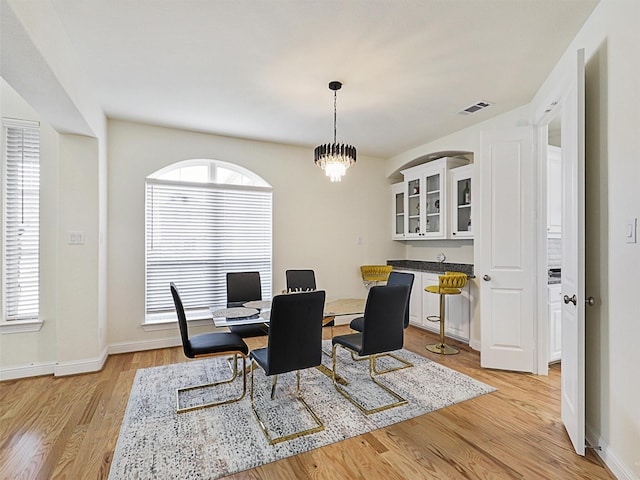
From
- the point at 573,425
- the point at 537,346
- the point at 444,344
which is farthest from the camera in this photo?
the point at 444,344

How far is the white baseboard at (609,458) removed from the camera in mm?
1764

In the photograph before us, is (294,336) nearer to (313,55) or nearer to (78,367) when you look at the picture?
(313,55)

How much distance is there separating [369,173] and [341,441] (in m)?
4.25

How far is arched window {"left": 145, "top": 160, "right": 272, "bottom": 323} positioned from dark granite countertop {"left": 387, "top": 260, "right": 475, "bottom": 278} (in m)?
2.20

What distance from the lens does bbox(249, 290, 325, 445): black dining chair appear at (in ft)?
7.51

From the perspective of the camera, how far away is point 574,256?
2053mm

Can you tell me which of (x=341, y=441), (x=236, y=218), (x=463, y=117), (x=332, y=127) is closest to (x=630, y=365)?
(x=341, y=441)

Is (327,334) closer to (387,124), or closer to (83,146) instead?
(387,124)

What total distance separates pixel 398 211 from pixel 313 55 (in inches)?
138

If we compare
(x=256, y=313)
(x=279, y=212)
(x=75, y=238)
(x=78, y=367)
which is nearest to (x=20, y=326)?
(x=78, y=367)

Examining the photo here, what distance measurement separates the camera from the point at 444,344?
4160 millimetres

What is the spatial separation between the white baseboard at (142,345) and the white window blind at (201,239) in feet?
1.19

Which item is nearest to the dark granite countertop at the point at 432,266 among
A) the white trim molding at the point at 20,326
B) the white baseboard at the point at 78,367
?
the white baseboard at the point at 78,367

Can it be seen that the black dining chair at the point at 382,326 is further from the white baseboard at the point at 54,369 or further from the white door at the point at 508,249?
the white baseboard at the point at 54,369
